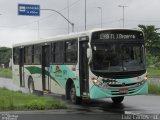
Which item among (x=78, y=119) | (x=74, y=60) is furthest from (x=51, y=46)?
(x=78, y=119)

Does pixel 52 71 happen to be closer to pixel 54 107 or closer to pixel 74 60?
pixel 74 60

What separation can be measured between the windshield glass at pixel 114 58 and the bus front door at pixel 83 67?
2.71ft

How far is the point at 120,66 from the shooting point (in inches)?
715

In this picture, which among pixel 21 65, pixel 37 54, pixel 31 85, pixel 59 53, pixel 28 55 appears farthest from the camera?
pixel 21 65

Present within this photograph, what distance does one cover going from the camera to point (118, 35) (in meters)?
18.6

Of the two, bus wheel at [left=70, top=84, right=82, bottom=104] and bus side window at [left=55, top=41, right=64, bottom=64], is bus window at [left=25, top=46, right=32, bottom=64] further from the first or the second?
bus wheel at [left=70, top=84, right=82, bottom=104]

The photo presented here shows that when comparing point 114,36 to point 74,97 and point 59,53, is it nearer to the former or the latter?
point 74,97

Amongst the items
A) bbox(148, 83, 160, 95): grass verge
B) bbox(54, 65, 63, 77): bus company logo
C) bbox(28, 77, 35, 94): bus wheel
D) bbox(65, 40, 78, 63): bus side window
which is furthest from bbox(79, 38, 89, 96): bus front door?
bbox(28, 77, 35, 94): bus wheel

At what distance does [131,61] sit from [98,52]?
1.37 m

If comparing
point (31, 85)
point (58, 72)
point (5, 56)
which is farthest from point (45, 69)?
point (5, 56)

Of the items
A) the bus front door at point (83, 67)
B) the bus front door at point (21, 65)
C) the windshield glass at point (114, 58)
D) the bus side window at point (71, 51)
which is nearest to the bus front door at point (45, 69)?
the bus side window at point (71, 51)

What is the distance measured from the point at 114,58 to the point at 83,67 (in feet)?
5.22

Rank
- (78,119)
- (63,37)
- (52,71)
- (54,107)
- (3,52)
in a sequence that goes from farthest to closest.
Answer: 1. (3,52)
2. (52,71)
3. (63,37)
4. (54,107)
5. (78,119)

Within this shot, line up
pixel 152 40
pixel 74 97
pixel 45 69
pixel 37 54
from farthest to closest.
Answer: pixel 152 40
pixel 37 54
pixel 45 69
pixel 74 97
